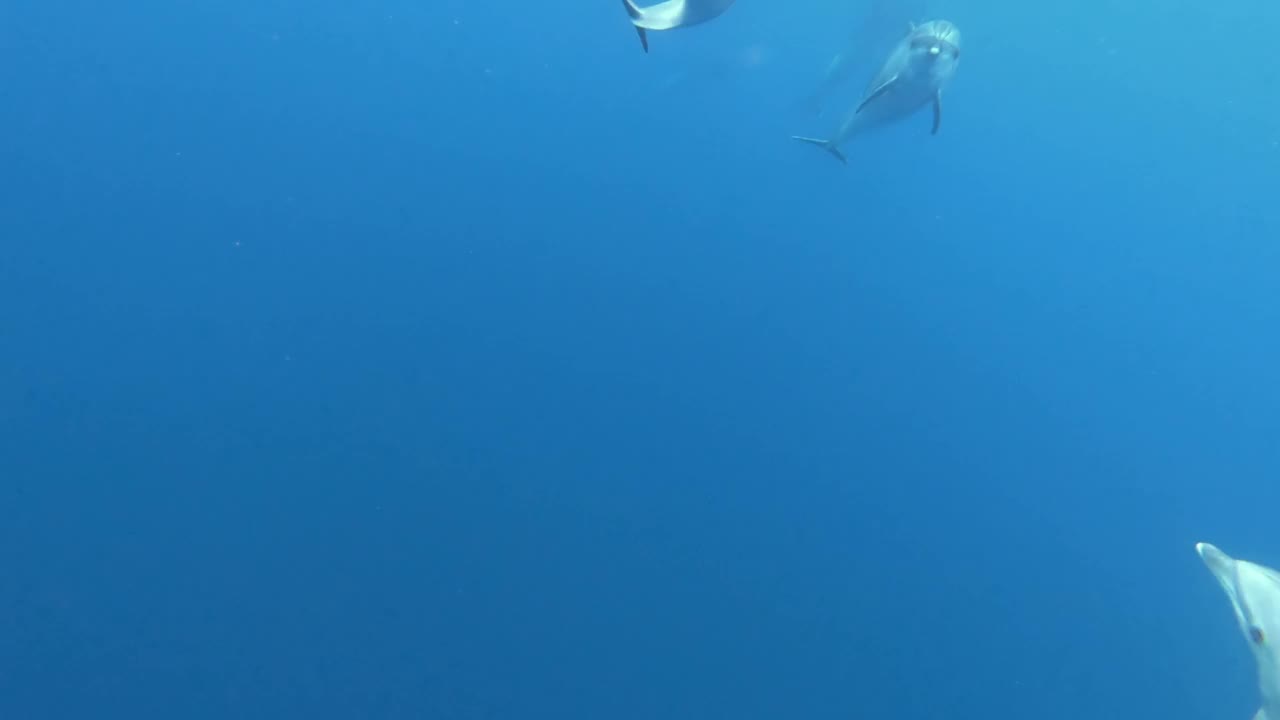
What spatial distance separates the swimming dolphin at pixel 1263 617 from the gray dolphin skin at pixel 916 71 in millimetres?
3058

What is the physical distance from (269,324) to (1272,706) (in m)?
7.14

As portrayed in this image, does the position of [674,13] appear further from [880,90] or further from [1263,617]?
[1263,617]

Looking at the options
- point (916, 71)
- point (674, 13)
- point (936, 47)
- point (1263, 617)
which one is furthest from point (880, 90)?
point (1263, 617)

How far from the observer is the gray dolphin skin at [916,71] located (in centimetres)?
472

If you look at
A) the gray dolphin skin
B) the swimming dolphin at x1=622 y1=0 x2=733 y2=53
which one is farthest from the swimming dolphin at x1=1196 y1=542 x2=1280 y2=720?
the swimming dolphin at x1=622 y1=0 x2=733 y2=53

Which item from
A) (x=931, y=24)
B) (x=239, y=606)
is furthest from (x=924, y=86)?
(x=239, y=606)

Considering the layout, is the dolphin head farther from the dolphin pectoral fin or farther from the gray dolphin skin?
the dolphin pectoral fin

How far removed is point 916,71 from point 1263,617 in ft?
10.9

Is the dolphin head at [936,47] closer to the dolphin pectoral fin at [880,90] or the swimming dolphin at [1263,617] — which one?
the dolphin pectoral fin at [880,90]

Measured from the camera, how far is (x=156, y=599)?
6.04m

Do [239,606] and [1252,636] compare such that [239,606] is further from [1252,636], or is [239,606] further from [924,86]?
[1252,636]

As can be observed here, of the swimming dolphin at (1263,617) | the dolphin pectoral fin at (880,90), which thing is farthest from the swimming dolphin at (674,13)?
the swimming dolphin at (1263,617)

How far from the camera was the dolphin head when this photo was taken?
15.4 ft

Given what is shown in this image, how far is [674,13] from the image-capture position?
4164 mm
